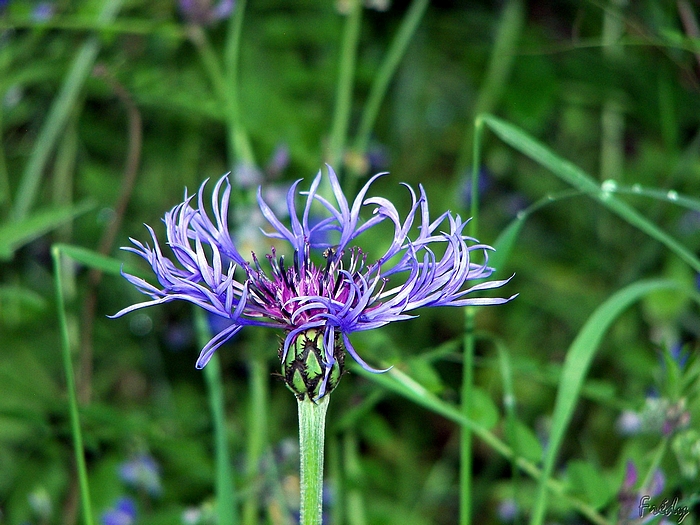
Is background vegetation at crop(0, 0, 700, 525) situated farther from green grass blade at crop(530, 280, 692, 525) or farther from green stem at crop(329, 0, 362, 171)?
green grass blade at crop(530, 280, 692, 525)

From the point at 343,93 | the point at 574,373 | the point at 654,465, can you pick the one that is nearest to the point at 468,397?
the point at 574,373

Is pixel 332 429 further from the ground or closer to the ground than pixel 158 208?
closer to the ground

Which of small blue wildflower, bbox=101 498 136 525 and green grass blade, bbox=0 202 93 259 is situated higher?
green grass blade, bbox=0 202 93 259

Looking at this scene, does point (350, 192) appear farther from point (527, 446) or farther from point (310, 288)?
point (310, 288)

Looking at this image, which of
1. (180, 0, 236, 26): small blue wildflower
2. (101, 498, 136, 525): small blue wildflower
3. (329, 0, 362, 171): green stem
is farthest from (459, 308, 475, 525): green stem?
(180, 0, 236, 26): small blue wildflower

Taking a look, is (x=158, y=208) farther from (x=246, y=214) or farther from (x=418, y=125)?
(x=418, y=125)

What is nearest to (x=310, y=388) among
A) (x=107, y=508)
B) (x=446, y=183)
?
(x=107, y=508)
